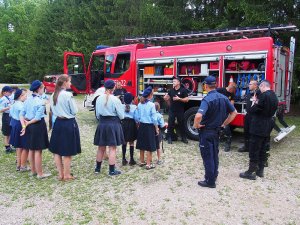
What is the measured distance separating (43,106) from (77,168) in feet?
4.93

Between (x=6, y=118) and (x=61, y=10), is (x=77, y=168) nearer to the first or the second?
(x=6, y=118)

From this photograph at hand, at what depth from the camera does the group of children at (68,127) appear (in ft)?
17.5

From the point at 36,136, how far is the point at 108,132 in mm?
1248

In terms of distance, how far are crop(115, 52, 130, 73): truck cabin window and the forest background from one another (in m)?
4.97

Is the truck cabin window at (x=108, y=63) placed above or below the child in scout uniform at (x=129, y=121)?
above

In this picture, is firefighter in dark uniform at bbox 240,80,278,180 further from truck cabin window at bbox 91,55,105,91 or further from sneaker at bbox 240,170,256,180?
truck cabin window at bbox 91,55,105,91

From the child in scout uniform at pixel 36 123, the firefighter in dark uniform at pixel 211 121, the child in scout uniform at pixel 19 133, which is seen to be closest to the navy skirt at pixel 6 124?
the child in scout uniform at pixel 19 133

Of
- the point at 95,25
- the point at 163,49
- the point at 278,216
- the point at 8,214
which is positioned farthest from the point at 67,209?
the point at 95,25

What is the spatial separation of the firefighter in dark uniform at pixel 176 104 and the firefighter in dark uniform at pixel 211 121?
3.04 m

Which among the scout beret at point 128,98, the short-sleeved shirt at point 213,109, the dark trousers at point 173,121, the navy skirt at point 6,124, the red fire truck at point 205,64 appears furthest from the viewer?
the dark trousers at point 173,121

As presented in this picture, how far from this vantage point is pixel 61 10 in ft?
113

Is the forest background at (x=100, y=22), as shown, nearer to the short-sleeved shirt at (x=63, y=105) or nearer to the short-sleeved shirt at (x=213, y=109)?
the short-sleeved shirt at (x=213, y=109)

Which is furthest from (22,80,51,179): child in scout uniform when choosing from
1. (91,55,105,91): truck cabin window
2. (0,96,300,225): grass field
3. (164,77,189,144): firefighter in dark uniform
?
(91,55,105,91): truck cabin window

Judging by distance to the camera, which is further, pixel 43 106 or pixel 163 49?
pixel 163 49
